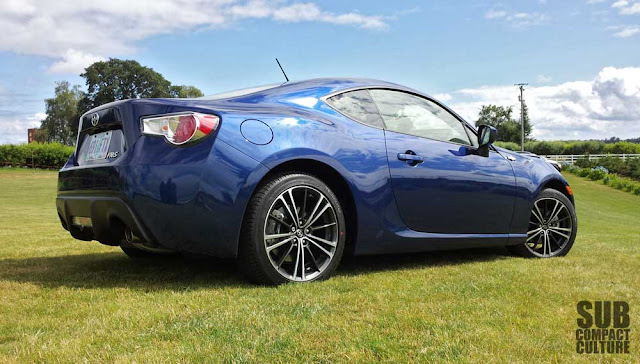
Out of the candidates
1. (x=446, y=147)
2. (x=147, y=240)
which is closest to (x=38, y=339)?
(x=147, y=240)

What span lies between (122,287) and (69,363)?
1.41m

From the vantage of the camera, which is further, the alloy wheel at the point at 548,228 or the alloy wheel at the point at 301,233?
the alloy wheel at the point at 548,228

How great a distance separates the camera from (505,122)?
116688 mm

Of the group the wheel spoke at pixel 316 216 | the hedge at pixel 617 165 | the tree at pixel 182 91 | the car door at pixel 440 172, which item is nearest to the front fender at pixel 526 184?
the car door at pixel 440 172

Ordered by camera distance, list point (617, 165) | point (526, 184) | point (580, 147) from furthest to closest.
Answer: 1. point (580, 147)
2. point (617, 165)
3. point (526, 184)

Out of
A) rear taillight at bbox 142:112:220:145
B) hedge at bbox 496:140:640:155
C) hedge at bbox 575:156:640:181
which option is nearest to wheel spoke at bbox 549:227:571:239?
rear taillight at bbox 142:112:220:145

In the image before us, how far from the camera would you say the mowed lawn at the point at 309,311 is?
2.30m

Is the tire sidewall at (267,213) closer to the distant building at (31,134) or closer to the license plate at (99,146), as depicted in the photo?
the license plate at (99,146)

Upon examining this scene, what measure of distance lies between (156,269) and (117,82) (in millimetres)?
88400

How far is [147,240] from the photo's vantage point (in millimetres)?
3416

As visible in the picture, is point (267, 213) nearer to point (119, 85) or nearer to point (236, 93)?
point (236, 93)

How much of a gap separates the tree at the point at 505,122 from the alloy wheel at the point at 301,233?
347ft

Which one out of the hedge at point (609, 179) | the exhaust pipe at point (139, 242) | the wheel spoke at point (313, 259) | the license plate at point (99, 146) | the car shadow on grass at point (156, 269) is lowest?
the hedge at point (609, 179)

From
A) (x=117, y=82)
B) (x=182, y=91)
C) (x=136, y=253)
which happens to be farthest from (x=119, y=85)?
(x=136, y=253)
